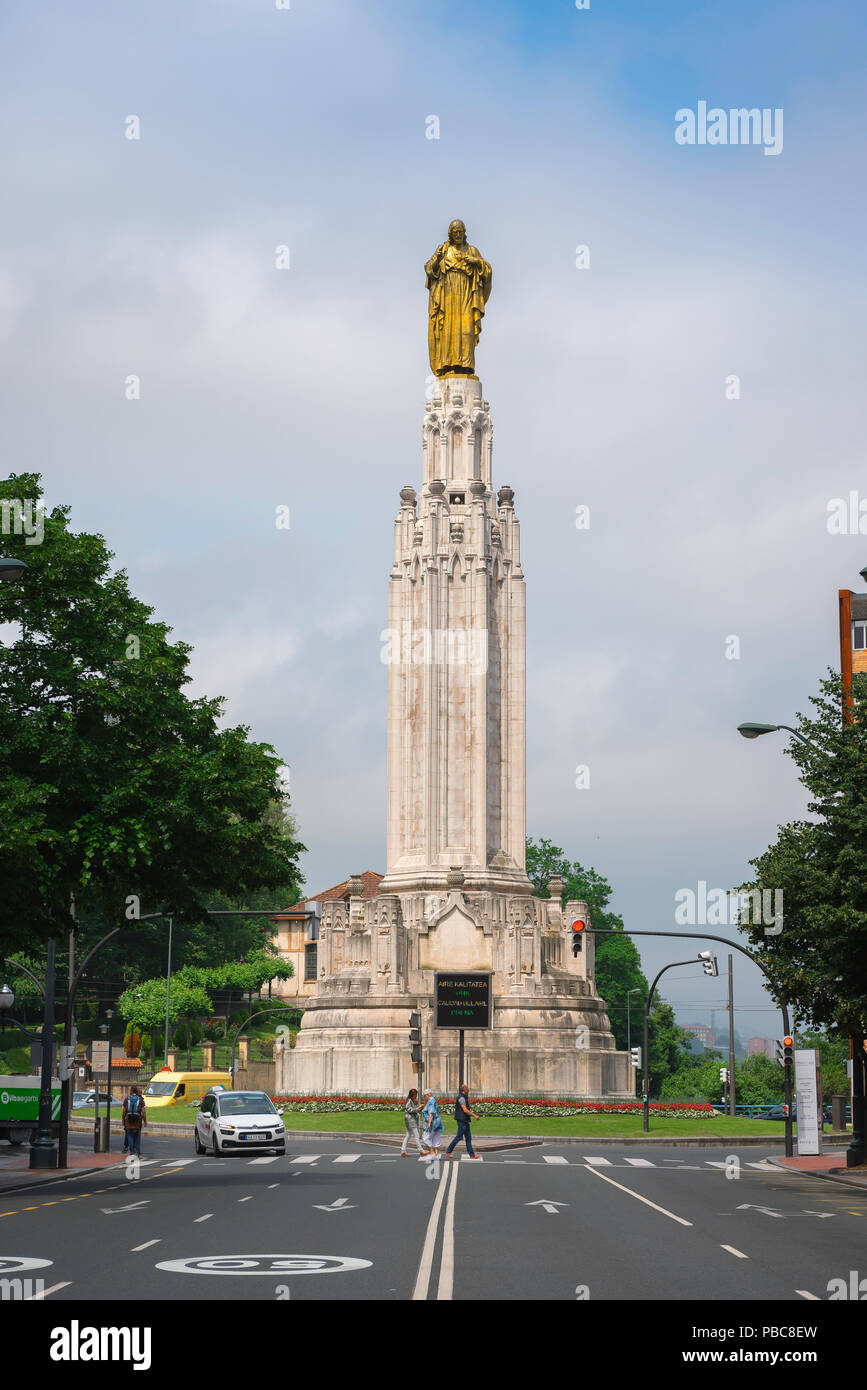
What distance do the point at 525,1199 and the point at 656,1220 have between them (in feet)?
14.2

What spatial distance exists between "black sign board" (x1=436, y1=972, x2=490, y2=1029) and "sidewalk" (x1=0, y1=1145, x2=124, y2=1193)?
1787 cm

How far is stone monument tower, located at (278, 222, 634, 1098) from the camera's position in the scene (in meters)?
63.9

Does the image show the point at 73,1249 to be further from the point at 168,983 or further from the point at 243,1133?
the point at 168,983

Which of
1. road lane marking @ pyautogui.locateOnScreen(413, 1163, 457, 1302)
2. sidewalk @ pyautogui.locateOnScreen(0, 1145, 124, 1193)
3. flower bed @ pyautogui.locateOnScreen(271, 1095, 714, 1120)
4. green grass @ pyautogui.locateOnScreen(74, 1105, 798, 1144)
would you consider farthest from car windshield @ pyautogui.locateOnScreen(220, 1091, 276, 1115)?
flower bed @ pyautogui.locateOnScreen(271, 1095, 714, 1120)

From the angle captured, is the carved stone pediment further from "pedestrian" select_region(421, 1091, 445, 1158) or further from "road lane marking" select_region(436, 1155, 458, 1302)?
"road lane marking" select_region(436, 1155, 458, 1302)

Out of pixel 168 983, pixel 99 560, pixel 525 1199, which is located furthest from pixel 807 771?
pixel 168 983

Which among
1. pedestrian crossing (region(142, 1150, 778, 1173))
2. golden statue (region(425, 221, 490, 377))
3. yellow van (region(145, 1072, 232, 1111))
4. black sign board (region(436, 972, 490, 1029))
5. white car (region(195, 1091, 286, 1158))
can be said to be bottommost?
yellow van (region(145, 1072, 232, 1111))

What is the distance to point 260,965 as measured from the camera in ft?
→ 337

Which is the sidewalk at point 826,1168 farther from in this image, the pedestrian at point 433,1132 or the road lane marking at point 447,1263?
the road lane marking at point 447,1263

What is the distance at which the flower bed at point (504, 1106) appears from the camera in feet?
194

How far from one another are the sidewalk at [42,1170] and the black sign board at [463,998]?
17.9 m

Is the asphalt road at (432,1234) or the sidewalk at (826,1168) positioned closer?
the asphalt road at (432,1234)

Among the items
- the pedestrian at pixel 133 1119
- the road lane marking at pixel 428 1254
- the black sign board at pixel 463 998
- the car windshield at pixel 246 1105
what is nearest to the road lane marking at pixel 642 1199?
the road lane marking at pixel 428 1254

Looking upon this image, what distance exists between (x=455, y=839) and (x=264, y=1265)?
178 ft
